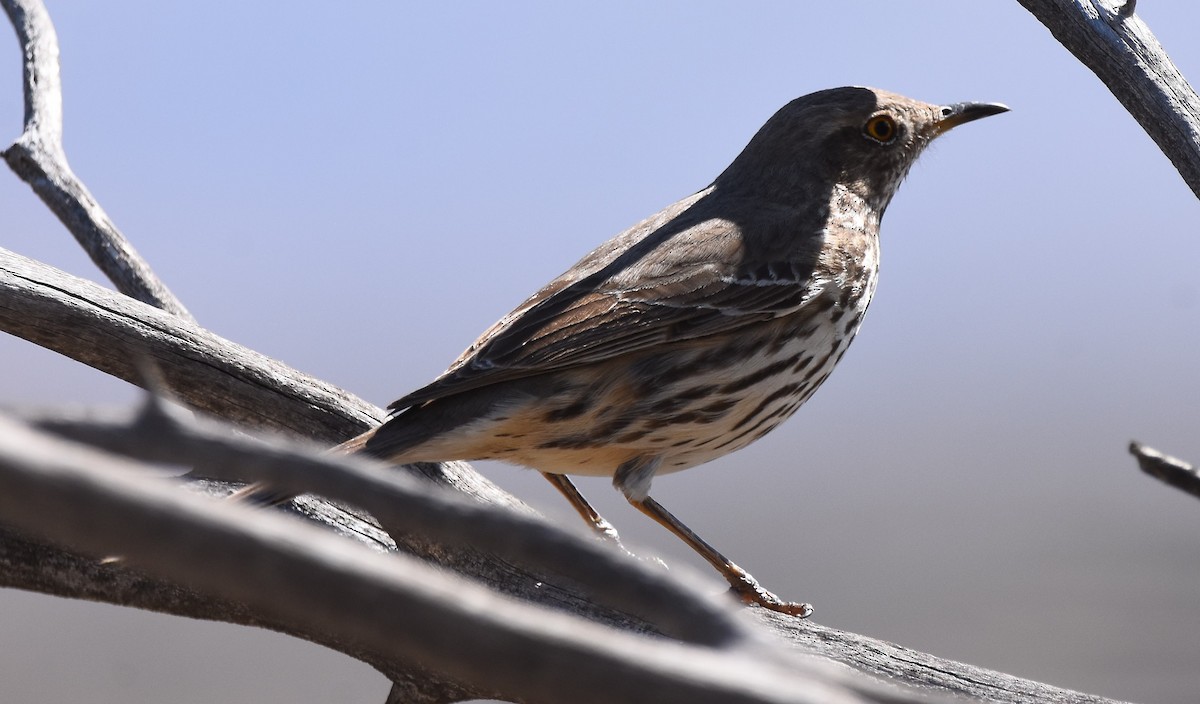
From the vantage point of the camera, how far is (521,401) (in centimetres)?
397

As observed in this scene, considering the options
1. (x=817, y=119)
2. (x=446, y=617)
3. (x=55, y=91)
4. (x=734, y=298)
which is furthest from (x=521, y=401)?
(x=446, y=617)

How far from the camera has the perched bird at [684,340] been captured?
397 cm

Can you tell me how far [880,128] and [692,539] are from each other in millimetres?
2137

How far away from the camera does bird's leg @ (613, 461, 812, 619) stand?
14.5 ft

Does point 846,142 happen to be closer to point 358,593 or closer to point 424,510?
point 424,510

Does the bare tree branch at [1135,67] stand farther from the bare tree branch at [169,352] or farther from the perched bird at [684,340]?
the bare tree branch at [169,352]

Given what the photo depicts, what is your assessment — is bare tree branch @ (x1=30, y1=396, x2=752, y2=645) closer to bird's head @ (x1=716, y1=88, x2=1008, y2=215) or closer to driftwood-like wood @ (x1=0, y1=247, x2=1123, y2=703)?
driftwood-like wood @ (x1=0, y1=247, x2=1123, y2=703)

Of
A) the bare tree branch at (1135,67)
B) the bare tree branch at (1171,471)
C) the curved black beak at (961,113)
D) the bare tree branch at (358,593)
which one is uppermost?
the curved black beak at (961,113)

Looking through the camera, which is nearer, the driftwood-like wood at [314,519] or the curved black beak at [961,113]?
the driftwood-like wood at [314,519]

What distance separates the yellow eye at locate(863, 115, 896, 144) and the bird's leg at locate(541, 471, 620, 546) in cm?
217

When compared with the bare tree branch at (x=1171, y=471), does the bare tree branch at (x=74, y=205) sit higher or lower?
higher

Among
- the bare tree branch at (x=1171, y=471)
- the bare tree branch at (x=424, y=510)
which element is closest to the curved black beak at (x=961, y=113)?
the bare tree branch at (x=1171, y=471)

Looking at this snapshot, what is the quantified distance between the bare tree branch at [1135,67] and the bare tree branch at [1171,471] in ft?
9.09

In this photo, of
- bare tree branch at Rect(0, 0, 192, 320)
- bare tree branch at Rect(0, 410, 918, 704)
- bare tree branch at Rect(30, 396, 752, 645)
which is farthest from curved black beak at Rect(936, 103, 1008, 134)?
bare tree branch at Rect(0, 410, 918, 704)
